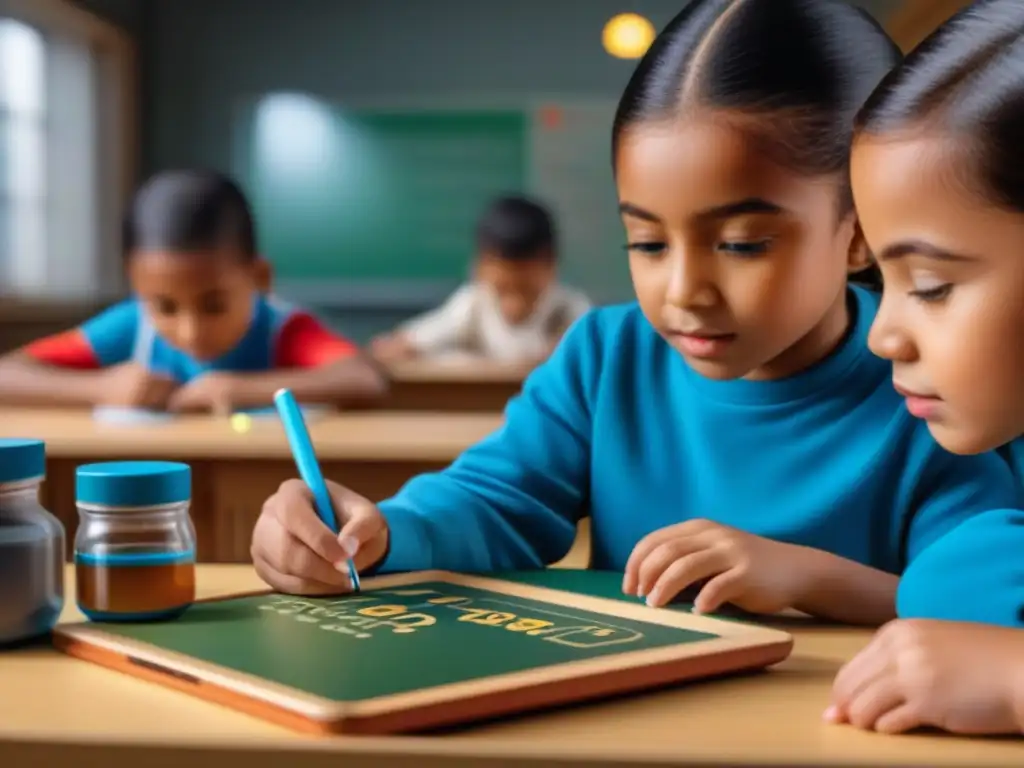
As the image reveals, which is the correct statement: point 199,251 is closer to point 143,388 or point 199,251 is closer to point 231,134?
point 143,388

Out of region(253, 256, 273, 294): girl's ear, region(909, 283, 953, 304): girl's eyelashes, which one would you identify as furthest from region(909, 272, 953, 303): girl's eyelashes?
region(253, 256, 273, 294): girl's ear

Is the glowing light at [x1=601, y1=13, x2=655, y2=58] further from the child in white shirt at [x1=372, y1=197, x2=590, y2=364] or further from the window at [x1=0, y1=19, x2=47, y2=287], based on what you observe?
the window at [x1=0, y1=19, x2=47, y2=287]

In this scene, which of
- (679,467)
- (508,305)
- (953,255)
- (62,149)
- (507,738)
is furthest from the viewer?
(62,149)

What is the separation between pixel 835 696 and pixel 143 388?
204 cm

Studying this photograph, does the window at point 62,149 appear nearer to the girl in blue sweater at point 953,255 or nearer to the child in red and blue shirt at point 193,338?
the child in red and blue shirt at point 193,338

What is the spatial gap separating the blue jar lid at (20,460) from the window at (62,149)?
5.24 metres

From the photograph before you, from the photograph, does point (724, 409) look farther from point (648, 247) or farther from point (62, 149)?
point (62, 149)

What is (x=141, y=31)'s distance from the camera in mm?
6973

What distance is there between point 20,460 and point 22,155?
19.1 ft

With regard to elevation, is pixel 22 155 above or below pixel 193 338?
above

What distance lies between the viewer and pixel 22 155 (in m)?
6.09

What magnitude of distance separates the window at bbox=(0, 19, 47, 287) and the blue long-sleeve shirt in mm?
5086

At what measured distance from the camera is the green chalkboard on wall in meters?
6.96

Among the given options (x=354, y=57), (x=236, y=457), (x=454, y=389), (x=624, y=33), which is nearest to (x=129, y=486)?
(x=236, y=457)
